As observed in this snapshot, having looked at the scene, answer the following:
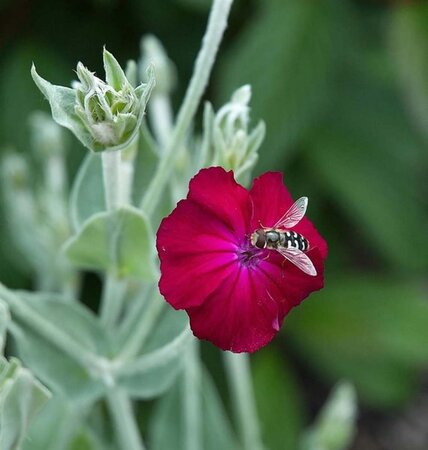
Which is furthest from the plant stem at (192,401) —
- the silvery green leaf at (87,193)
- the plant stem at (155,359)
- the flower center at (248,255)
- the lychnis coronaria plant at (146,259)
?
the flower center at (248,255)

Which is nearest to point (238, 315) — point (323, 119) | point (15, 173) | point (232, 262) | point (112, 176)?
point (232, 262)

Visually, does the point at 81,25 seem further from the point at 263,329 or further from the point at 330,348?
the point at 263,329

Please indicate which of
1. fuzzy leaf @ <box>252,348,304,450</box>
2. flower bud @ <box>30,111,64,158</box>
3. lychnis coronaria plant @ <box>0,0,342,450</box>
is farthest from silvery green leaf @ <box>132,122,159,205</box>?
fuzzy leaf @ <box>252,348,304,450</box>

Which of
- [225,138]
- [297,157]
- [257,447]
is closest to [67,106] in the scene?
[225,138]

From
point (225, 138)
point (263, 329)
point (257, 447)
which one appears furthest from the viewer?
point (257, 447)

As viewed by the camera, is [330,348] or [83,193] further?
[330,348]

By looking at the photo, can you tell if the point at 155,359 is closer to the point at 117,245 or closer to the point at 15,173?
the point at 117,245
